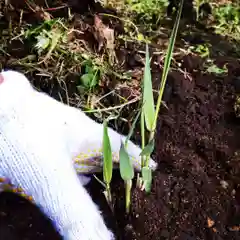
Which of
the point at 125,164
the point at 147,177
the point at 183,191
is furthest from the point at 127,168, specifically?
the point at 183,191

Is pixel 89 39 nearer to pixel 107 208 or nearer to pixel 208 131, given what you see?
pixel 208 131

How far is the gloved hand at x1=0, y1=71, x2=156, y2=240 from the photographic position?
1097mm

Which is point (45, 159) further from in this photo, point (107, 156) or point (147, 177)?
point (147, 177)

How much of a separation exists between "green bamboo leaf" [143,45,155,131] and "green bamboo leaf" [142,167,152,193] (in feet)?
0.38

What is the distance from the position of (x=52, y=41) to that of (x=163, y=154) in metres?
0.64

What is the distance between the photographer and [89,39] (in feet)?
5.87

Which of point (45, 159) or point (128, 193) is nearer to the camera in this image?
point (45, 159)

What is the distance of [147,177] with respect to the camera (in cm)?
123

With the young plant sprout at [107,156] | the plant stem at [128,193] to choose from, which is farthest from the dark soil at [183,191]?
the young plant sprout at [107,156]

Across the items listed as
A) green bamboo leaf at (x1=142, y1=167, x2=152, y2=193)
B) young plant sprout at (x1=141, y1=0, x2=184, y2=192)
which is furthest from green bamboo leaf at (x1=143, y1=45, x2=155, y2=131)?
green bamboo leaf at (x1=142, y1=167, x2=152, y2=193)

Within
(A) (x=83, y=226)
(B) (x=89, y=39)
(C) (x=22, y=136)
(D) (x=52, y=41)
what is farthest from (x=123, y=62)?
(A) (x=83, y=226)

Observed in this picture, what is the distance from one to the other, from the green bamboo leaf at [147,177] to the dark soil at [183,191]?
0.11 ft

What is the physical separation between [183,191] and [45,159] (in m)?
0.43

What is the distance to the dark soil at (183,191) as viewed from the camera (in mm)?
1253
